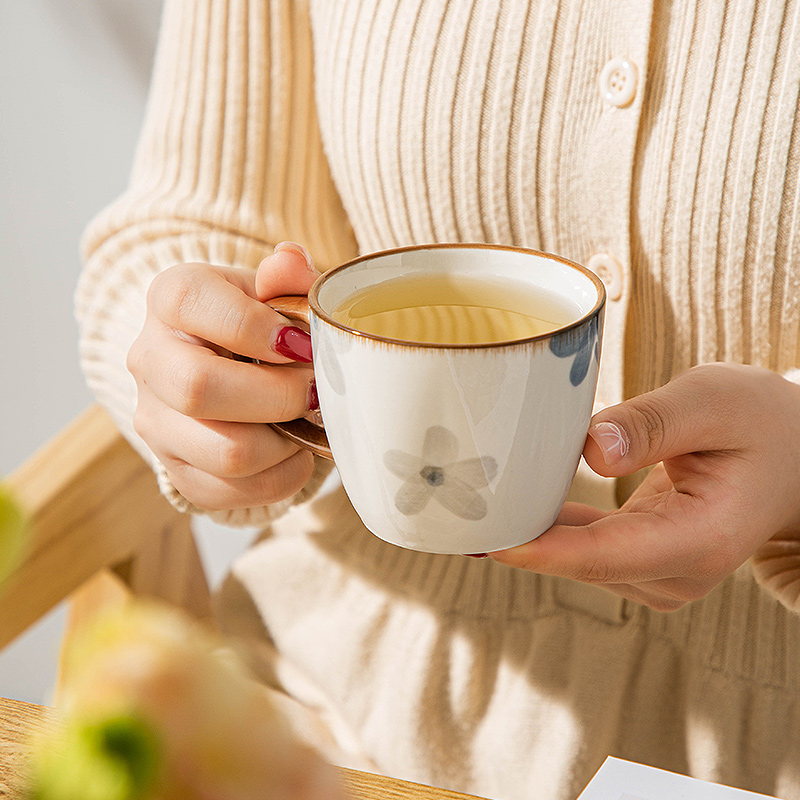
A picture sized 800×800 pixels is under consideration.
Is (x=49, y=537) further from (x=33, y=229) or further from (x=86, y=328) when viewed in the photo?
(x=33, y=229)

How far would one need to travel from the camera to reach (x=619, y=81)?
20.2 inches

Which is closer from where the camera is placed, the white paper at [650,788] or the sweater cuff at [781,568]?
the white paper at [650,788]

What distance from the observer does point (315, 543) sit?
68 cm

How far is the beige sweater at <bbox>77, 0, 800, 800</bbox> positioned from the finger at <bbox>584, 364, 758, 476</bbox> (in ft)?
0.50

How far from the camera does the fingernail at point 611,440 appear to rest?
348mm

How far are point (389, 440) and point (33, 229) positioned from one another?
3.19 feet

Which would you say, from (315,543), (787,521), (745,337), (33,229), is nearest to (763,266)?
(745,337)

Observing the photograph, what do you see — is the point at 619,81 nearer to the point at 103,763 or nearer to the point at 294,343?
the point at 294,343

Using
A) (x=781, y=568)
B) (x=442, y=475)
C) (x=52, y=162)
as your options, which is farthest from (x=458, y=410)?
(x=52, y=162)

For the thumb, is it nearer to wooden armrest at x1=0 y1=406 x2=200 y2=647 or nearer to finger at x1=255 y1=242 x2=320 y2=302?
finger at x1=255 y1=242 x2=320 y2=302

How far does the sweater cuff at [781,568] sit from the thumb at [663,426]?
113 mm

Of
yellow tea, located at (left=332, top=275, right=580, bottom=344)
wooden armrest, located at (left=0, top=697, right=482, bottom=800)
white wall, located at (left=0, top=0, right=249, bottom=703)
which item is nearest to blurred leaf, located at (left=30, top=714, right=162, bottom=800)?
wooden armrest, located at (left=0, top=697, right=482, bottom=800)

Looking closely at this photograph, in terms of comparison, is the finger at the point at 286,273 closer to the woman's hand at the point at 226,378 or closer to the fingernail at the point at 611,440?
the woman's hand at the point at 226,378

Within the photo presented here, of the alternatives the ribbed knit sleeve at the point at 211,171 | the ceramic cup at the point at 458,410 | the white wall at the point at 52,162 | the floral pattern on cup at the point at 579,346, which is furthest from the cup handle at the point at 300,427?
the white wall at the point at 52,162
